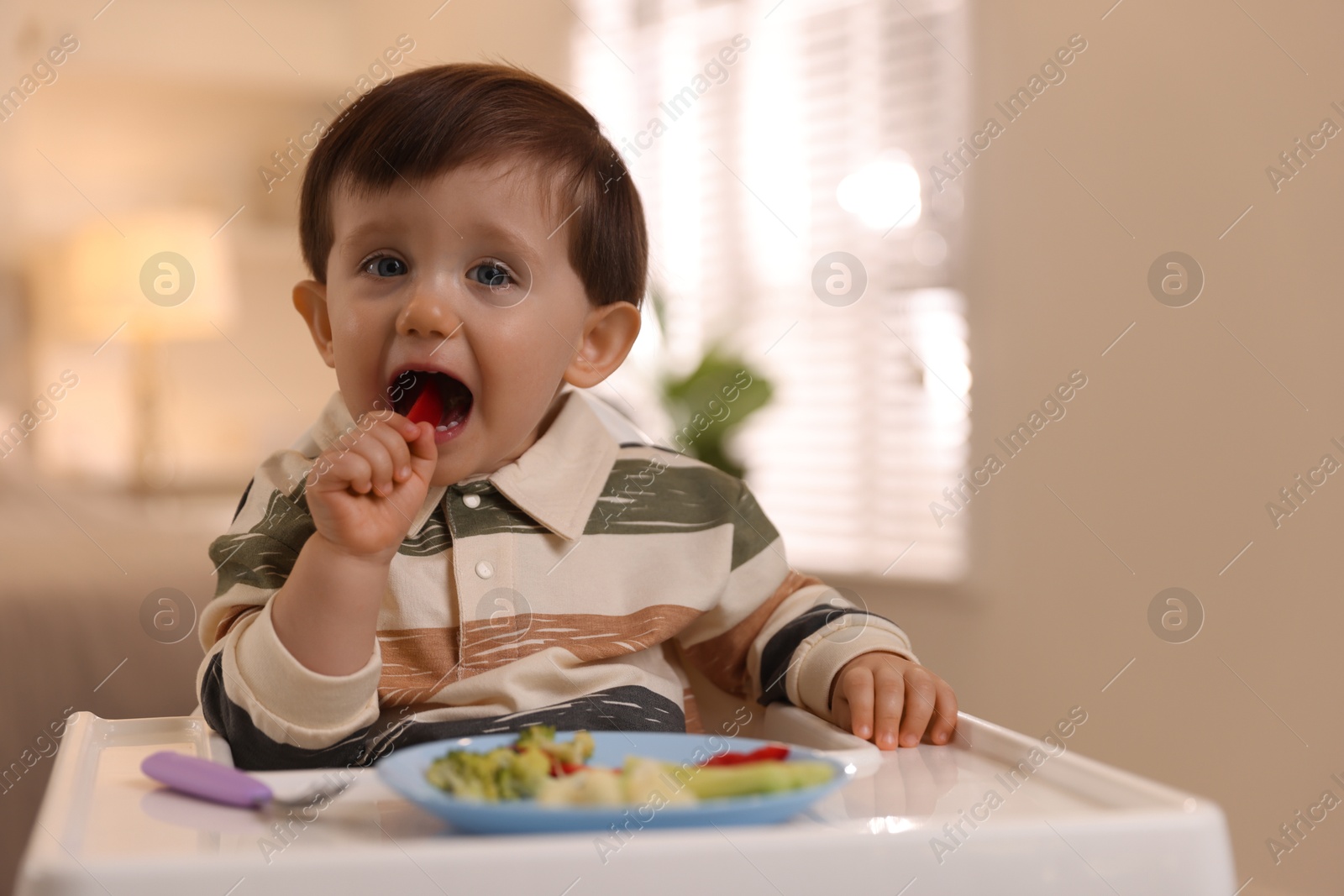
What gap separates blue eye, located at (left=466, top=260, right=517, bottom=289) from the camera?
0.90 m

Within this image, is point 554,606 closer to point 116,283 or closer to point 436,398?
point 436,398

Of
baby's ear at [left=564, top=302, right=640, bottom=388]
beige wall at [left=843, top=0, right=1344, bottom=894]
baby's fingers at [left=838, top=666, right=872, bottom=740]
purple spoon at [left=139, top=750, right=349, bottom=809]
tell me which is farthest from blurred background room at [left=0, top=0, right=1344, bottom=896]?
purple spoon at [left=139, top=750, right=349, bottom=809]

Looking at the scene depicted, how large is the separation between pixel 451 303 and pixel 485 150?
127mm

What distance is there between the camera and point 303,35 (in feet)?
11.0

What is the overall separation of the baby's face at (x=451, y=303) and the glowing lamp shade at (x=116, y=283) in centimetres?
235

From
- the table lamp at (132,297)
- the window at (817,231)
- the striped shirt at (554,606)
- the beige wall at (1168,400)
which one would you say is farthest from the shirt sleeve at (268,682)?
the table lamp at (132,297)

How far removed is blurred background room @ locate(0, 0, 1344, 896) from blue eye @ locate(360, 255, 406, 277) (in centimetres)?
44

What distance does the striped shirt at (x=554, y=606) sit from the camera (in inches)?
32.2

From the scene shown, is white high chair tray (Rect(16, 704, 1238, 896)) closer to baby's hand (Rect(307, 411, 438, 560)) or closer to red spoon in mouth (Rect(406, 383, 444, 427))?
baby's hand (Rect(307, 411, 438, 560))

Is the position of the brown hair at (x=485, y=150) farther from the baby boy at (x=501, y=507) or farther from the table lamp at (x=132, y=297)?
the table lamp at (x=132, y=297)

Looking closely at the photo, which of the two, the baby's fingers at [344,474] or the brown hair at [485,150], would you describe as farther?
the brown hair at [485,150]

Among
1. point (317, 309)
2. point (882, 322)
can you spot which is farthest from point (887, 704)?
point (882, 322)

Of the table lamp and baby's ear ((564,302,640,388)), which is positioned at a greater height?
baby's ear ((564,302,640,388))

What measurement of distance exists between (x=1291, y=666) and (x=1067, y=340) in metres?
0.71
